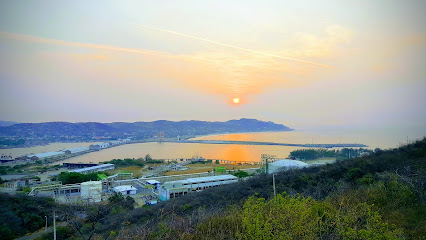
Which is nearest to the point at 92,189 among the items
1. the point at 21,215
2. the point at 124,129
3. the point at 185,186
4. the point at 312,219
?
the point at 21,215

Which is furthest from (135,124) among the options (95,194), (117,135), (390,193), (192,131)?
(390,193)

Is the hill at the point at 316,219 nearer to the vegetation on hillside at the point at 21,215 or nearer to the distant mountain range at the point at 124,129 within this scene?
the vegetation on hillside at the point at 21,215

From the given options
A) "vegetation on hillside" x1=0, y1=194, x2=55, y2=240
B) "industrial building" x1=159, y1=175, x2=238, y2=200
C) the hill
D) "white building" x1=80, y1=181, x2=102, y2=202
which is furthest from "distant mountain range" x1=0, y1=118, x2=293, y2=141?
the hill

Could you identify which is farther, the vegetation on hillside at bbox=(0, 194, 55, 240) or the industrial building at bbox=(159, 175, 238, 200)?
the industrial building at bbox=(159, 175, 238, 200)

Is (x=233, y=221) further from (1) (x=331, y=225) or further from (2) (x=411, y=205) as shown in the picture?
(2) (x=411, y=205)

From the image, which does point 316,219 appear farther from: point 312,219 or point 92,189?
point 92,189

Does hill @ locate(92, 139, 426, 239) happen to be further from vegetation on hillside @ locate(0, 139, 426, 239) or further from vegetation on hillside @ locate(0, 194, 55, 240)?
vegetation on hillside @ locate(0, 194, 55, 240)

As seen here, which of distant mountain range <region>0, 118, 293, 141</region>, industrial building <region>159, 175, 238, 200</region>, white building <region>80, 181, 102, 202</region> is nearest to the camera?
industrial building <region>159, 175, 238, 200</region>

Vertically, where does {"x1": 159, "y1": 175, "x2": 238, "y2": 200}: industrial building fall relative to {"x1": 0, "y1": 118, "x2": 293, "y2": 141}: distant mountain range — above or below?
Result: below
